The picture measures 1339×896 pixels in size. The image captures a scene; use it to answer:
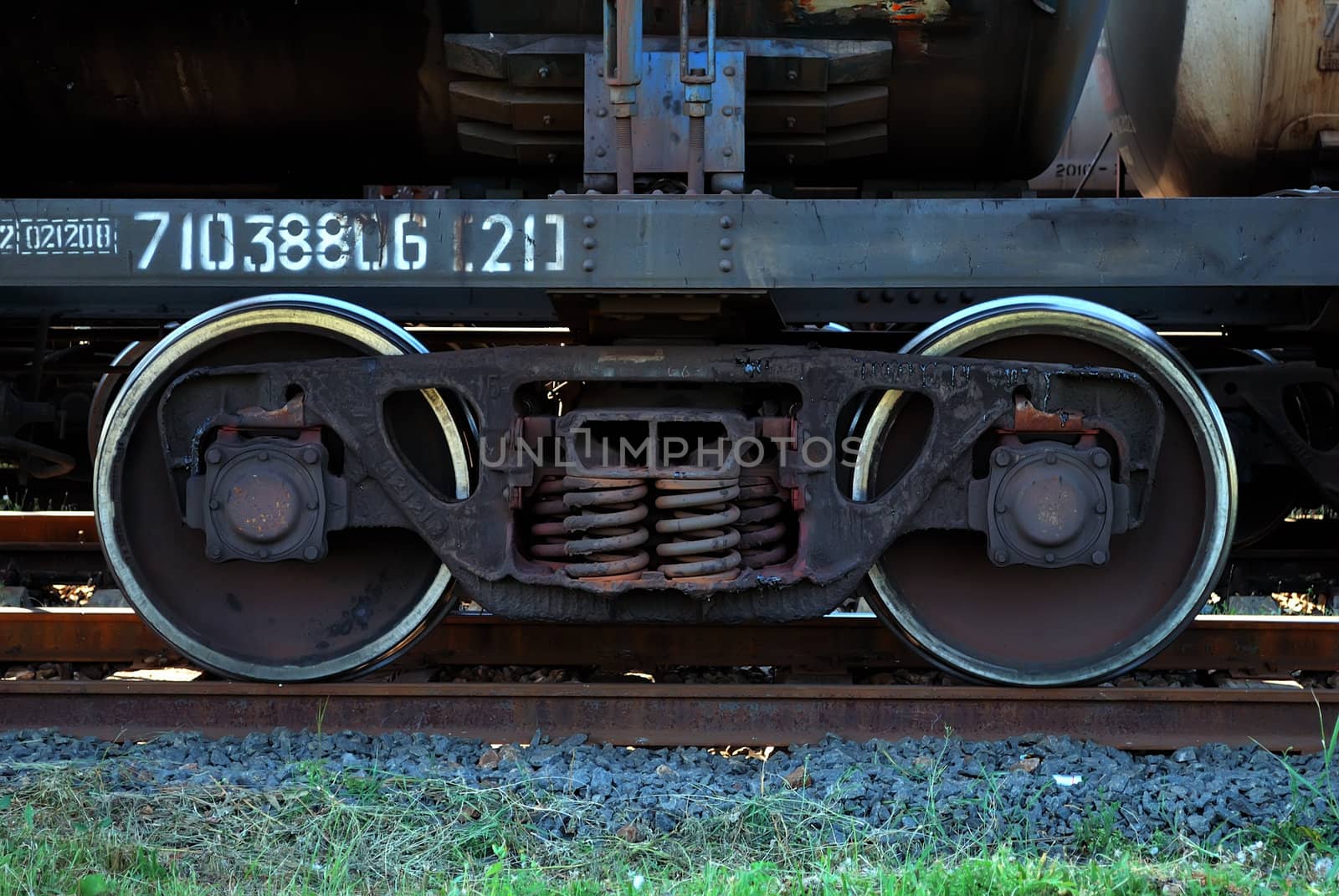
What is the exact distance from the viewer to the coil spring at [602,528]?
3590 mm

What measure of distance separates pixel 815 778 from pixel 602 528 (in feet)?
3.17

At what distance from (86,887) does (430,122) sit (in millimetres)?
2505

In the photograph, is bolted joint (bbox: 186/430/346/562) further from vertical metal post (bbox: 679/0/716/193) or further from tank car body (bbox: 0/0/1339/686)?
vertical metal post (bbox: 679/0/716/193)

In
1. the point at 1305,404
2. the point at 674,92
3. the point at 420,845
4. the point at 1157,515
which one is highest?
the point at 674,92

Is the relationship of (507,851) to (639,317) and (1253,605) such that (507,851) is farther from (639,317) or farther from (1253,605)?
(1253,605)

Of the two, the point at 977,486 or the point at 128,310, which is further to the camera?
the point at 128,310

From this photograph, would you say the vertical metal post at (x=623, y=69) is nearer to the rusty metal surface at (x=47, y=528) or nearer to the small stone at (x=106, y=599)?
the small stone at (x=106, y=599)

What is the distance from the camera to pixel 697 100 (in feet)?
11.2

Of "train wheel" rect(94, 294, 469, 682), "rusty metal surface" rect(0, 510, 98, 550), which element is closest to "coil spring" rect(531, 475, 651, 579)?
"train wheel" rect(94, 294, 469, 682)

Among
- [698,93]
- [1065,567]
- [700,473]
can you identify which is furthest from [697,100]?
[1065,567]

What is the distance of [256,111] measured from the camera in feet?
13.1

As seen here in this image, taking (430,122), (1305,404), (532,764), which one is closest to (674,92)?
(430,122)

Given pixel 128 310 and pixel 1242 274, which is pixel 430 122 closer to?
pixel 128 310

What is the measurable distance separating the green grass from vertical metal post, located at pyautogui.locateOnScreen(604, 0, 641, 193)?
5.81 feet
